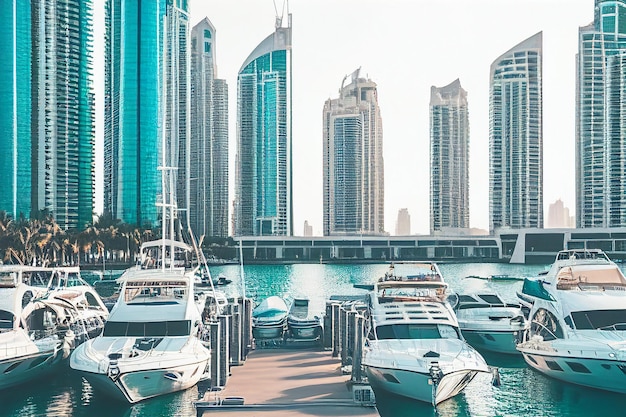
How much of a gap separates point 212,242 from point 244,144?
111 ft

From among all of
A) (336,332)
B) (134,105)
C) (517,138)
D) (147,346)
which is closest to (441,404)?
(336,332)

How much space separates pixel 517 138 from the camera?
158625mm

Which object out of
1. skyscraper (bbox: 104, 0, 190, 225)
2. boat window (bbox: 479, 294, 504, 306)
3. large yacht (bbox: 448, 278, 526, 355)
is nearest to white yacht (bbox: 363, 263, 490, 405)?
large yacht (bbox: 448, 278, 526, 355)

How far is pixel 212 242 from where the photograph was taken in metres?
150

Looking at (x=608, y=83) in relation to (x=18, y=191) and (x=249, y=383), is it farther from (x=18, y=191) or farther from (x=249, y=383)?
(x=249, y=383)

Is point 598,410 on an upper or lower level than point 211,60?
lower

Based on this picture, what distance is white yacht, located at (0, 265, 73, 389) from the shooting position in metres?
26.9

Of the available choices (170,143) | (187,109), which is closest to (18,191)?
(170,143)

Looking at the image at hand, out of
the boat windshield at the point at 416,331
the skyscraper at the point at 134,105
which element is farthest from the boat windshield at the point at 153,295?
the skyscraper at the point at 134,105

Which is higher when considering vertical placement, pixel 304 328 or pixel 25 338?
pixel 25 338

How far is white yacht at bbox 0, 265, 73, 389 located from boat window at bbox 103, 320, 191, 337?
3314 millimetres

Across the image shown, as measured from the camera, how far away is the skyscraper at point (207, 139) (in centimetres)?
17412

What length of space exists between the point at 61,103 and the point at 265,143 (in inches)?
2196

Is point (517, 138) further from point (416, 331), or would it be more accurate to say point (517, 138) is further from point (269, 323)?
point (416, 331)
